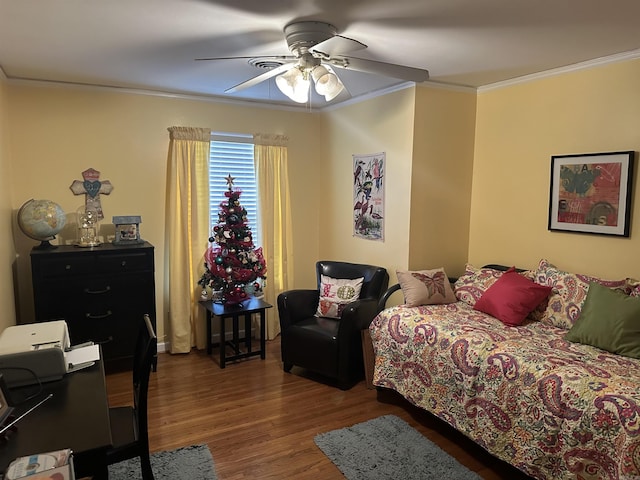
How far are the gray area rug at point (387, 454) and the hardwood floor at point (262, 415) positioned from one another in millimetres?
80

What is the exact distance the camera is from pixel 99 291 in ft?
12.0

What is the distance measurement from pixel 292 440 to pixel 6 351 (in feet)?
5.69

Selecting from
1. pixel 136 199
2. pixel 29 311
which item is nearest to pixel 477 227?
pixel 136 199

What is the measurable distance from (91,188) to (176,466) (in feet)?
8.37

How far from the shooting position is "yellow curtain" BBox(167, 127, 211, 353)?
14.0ft

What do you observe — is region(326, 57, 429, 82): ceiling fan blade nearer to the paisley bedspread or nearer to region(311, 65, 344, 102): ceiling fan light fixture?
region(311, 65, 344, 102): ceiling fan light fixture

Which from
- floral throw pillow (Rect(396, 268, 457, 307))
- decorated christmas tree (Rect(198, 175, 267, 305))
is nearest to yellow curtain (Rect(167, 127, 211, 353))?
decorated christmas tree (Rect(198, 175, 267, 305))

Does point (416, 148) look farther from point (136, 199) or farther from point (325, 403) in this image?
point (136, 199)

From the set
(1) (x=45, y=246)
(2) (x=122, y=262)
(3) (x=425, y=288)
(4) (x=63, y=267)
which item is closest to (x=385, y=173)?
(3) (x=425, y=288)

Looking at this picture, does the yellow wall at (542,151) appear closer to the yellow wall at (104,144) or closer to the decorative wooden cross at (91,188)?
the yellow wall at (104,144)

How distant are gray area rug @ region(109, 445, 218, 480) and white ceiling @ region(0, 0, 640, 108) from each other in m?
2.44

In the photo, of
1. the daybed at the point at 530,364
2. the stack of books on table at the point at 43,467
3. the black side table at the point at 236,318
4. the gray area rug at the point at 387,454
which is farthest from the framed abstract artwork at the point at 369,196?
the stack of books on table at the point at 43,467

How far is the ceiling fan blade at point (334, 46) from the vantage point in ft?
7.23

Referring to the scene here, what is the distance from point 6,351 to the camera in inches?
75.0
